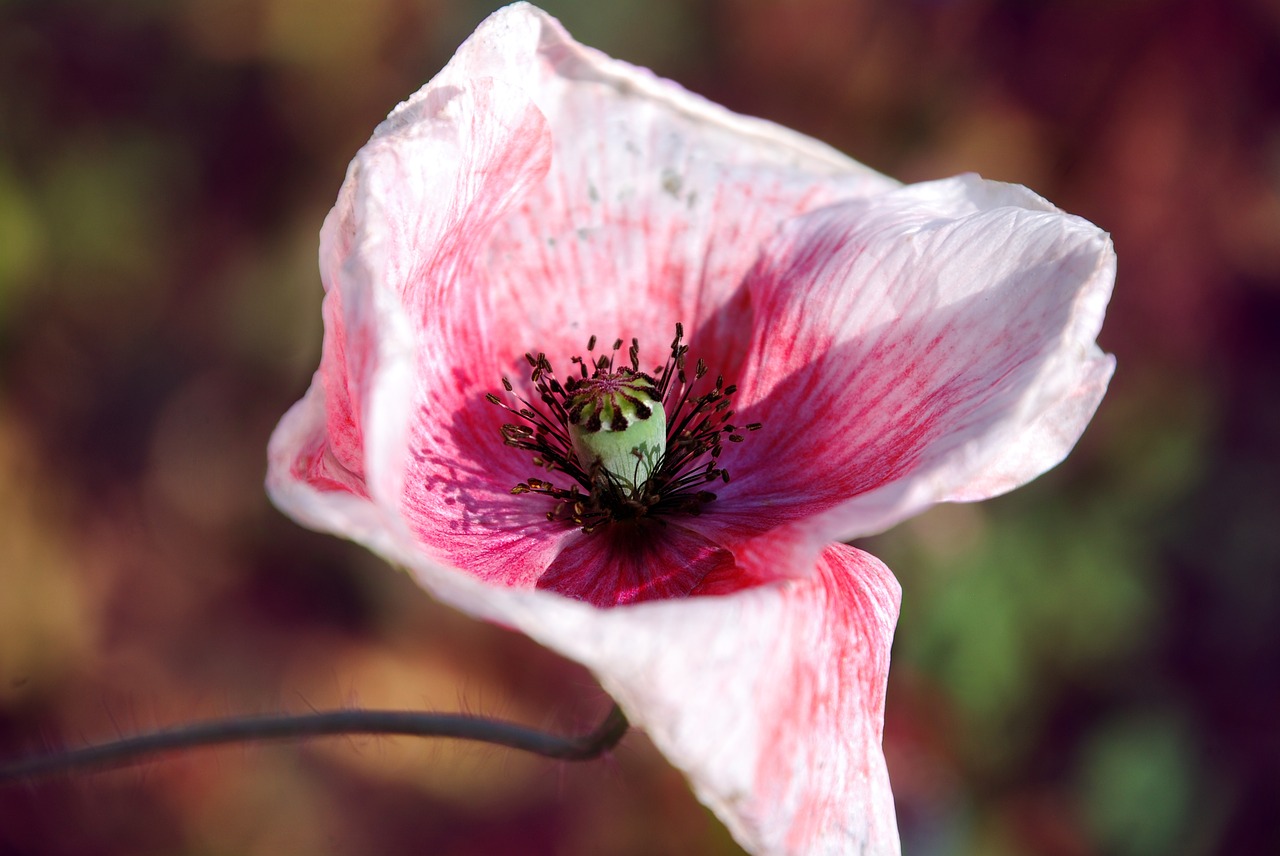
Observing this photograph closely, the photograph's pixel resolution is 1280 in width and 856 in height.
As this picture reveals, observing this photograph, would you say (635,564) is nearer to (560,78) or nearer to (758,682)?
(758,682)

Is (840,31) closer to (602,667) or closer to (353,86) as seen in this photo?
(353,86)

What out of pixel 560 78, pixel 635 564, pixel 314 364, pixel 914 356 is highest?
pixel 560 78

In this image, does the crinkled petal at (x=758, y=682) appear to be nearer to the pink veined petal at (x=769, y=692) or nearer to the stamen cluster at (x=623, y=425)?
the pink veined petal at (x=769, y=692)

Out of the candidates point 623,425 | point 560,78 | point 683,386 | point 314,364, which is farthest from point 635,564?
point 314,364

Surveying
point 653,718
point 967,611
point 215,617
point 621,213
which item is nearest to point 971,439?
point 653,718

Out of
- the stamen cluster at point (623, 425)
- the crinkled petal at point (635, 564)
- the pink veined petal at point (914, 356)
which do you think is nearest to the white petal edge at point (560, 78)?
the pink veined petal at point (914, 356)

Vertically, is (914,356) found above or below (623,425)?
above
